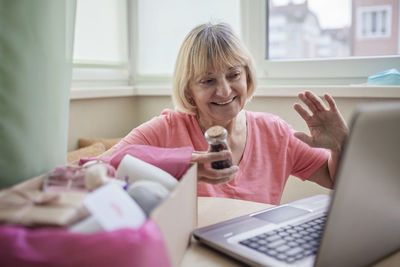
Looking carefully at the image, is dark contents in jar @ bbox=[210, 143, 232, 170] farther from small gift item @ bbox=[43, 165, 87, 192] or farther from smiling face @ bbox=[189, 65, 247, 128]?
smiling face @ bbox=[189, 65, 247, 128]

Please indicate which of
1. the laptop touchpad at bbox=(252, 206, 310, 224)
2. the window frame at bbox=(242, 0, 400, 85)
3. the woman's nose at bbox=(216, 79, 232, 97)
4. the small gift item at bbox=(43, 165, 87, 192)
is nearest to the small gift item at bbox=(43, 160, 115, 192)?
the small gift item at bbox=(43, 165, 87, 192)

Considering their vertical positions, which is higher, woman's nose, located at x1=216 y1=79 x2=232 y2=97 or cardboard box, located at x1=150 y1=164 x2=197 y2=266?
woman's nose, located at x1=216 y1=79 x2=232 y2=97

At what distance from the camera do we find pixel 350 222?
Answer: 21.3 inches

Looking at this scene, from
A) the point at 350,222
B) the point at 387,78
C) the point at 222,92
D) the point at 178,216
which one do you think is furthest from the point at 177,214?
the point at 387,78

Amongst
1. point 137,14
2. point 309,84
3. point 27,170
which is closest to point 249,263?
point 27,170

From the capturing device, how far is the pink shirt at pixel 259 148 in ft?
4.57

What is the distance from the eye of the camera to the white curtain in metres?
0.70

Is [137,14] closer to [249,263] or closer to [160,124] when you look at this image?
[160,124]

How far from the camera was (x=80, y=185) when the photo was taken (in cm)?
59

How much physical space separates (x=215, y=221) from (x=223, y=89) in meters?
0.65

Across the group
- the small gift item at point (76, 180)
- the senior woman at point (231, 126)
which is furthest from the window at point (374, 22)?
the small gift item at point (76, 180)

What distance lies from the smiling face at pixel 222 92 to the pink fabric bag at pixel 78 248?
1.00 m

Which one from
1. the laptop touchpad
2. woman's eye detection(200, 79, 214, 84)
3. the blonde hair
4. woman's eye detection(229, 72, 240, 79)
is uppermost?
the blonde hair

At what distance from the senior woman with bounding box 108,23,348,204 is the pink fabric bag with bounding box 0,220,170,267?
2.81ft
